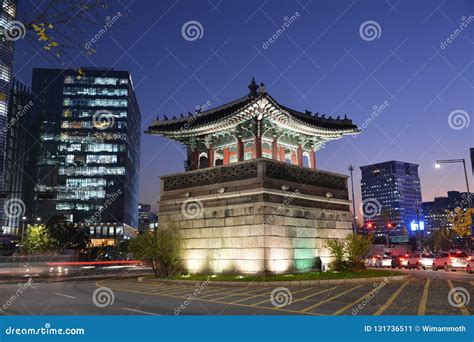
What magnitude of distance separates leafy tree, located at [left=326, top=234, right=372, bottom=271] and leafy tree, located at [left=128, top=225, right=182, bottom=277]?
29.5 ft

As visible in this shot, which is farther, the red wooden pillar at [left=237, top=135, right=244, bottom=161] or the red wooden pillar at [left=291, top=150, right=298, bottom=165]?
the red wooden pillar at [left=291, top=150, right=298, bottom=165]

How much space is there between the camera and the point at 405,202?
17325cm

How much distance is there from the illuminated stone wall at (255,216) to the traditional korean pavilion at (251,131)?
302cm

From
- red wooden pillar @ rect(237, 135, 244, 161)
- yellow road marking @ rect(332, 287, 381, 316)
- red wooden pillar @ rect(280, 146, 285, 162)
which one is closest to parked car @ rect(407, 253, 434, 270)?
red wooden pillar @ rect(280, 146, 285, 162)

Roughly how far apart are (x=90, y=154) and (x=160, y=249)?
98.1m

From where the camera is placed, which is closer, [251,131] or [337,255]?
[337,255]

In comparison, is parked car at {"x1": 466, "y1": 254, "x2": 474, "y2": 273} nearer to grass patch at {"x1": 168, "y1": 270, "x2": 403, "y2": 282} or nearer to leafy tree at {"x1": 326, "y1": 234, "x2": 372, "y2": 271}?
leafy tree at {"x1": 326, "y1": 234, "x2": 372, "y2": 271}

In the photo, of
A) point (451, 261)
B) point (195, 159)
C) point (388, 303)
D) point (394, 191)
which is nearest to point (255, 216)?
point (195, 159)

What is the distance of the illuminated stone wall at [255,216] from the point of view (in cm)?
2111

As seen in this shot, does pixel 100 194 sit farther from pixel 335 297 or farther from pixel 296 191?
pixel 335 297

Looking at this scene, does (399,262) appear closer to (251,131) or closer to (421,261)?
(421,261)

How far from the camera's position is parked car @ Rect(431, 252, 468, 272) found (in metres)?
29.8

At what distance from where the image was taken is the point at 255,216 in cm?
2111

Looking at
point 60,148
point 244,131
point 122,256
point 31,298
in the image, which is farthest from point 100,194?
point 31,298
